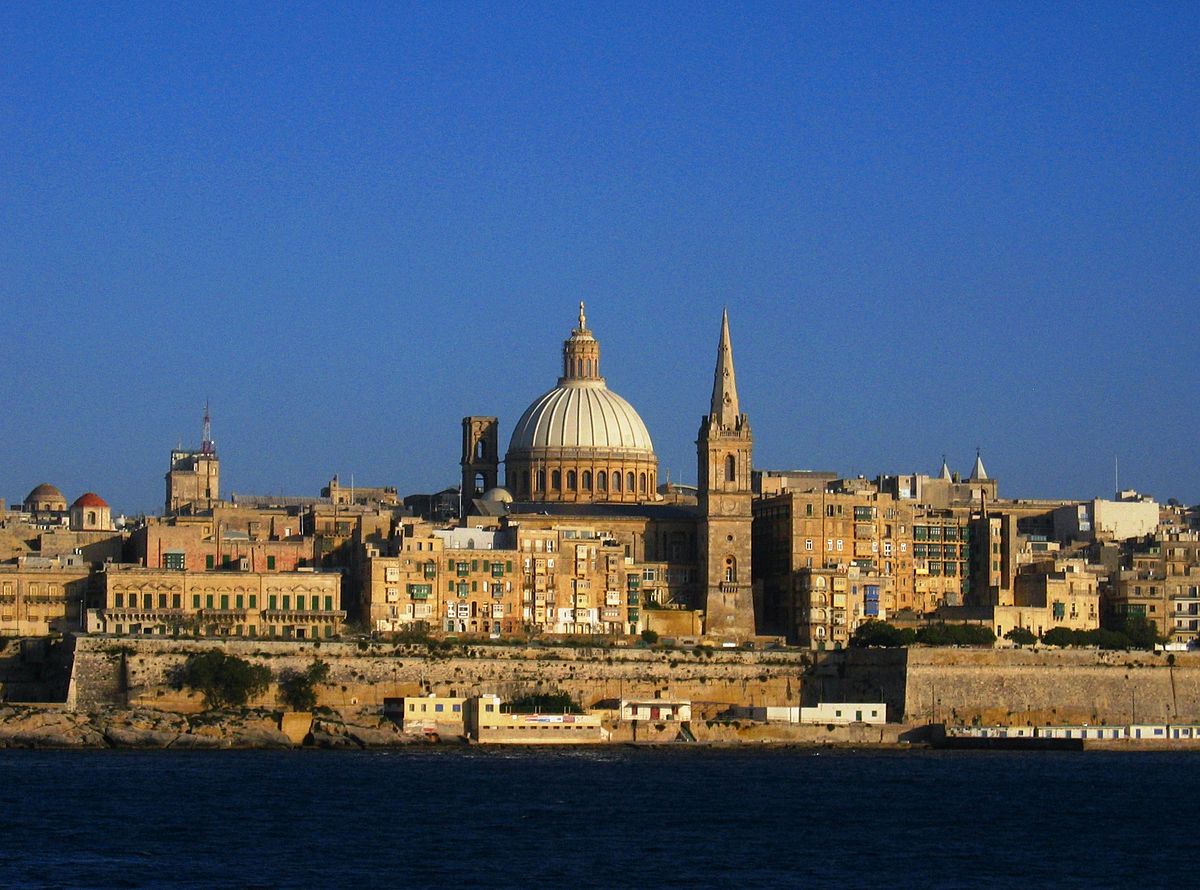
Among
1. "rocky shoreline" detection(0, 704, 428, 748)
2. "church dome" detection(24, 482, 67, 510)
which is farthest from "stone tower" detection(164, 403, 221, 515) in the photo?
"rocky shoreline" detection(0, 704, 428, 748)

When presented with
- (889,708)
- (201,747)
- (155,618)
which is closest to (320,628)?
(155,618)

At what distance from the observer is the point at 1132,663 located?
313 ft

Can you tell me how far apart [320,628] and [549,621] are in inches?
319

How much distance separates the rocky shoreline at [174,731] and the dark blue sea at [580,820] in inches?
58.9

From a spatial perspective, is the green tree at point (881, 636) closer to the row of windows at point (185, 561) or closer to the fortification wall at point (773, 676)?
the fortification wall at point (773, 676)

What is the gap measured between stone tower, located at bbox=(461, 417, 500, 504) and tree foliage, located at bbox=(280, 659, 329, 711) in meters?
28.7

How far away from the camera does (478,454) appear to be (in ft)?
389

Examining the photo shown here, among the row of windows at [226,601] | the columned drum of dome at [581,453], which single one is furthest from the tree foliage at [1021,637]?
the row of windows at [226,601]

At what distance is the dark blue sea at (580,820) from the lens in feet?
184

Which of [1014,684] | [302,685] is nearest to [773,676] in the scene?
[1014,684]

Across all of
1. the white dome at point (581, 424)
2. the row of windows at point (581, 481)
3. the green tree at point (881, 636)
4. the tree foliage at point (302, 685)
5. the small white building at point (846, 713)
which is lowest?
the small white building at point (846, 713)

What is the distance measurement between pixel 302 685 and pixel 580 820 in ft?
84.0

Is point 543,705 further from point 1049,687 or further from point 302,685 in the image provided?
point 1049,687

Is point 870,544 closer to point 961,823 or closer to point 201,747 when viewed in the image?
point 201,747
